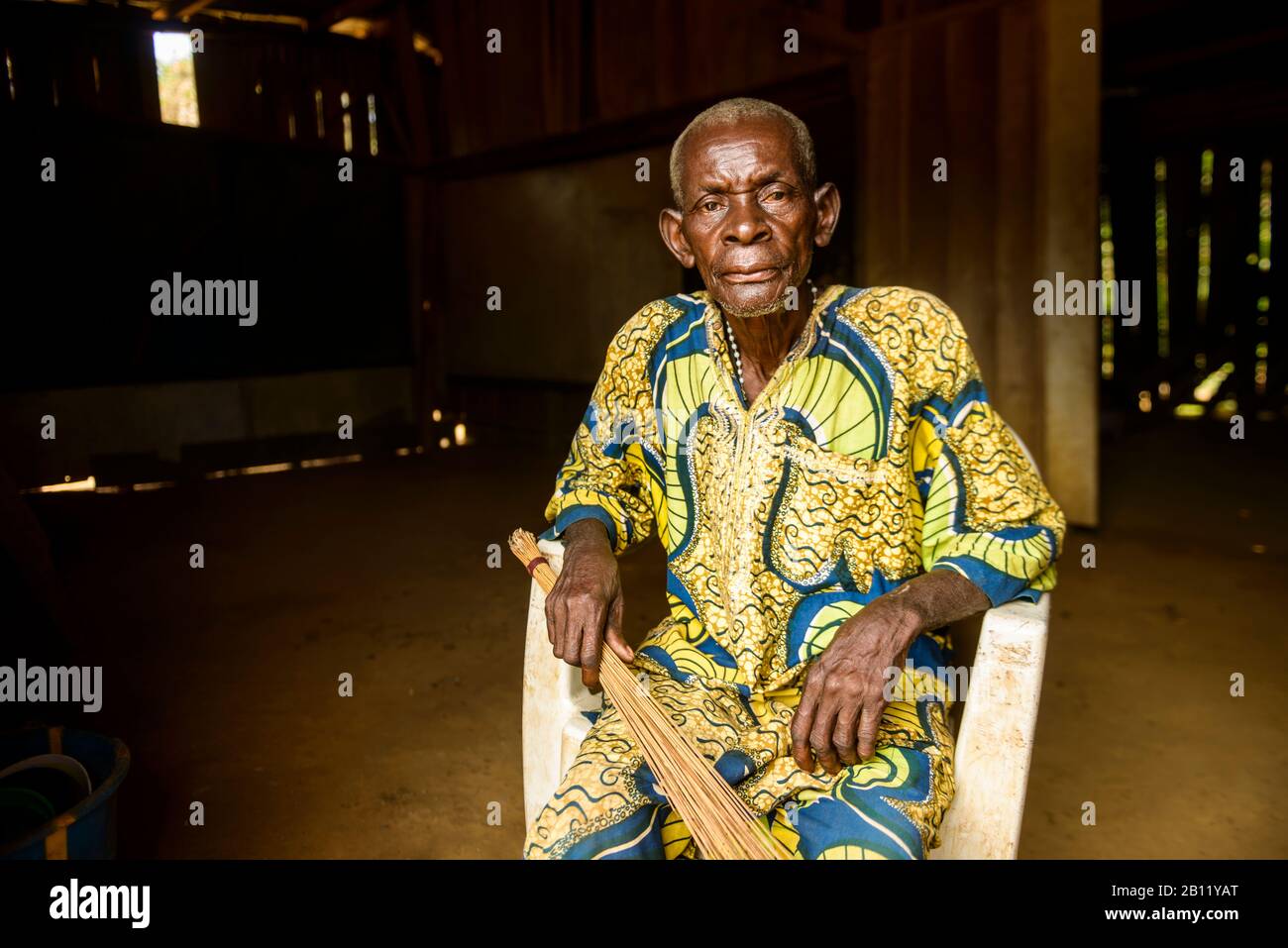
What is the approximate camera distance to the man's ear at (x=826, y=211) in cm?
157

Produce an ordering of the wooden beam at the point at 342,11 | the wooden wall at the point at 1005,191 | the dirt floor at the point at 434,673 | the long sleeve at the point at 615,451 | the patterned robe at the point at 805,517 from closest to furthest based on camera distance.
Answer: the patterned robe at the point at 805,517 → the long sleeve at the point at 615,451 → the dirt floor at the point at 434,673 → the wooden wall at the point at 1005,191 → the wooden beam at the point at 342,11

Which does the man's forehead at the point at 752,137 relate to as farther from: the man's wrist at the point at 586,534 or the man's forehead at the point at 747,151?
the man's wrist at the point at 586,534

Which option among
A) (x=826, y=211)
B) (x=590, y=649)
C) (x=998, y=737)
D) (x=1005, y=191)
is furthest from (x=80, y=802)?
(x=1005, y=191)

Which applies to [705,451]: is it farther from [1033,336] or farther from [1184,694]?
[1033,336]

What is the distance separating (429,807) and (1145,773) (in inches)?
74.7

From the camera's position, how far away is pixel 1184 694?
2.97 metres

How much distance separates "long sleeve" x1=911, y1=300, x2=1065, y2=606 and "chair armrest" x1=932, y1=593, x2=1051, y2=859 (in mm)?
61

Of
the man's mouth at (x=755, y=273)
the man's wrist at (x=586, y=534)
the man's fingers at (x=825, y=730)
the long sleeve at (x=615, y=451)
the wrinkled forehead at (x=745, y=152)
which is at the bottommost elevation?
the man's fingers at (x=825, y=730)

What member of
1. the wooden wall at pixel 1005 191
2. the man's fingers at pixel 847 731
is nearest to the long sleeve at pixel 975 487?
the man's fingers at pixel 847 731

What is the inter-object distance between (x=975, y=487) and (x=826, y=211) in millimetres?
524

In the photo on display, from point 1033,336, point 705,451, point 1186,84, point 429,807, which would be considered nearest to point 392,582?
point 429,807

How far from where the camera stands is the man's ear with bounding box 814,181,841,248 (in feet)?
5.16

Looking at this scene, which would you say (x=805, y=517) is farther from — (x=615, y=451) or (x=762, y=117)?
(x=762, y=117)

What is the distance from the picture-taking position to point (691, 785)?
129 centimetres
